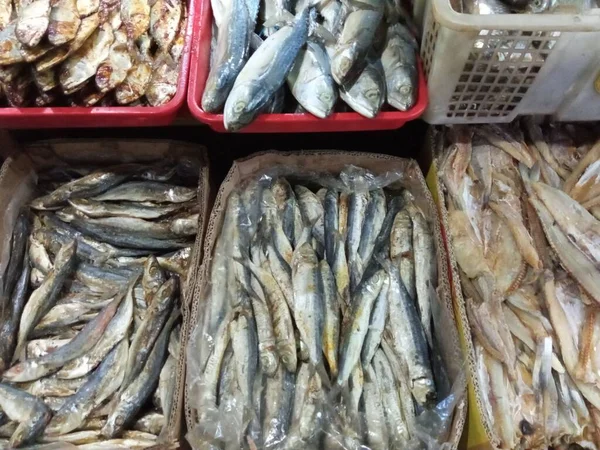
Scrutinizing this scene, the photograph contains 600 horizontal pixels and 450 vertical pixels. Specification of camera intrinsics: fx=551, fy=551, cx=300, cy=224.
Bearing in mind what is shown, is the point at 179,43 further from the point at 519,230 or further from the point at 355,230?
the point at 519,230

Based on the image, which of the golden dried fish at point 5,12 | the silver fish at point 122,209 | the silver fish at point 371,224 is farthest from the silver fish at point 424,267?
the golden dried fish at point 5,12

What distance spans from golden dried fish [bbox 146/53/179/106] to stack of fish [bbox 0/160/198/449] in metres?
0.42

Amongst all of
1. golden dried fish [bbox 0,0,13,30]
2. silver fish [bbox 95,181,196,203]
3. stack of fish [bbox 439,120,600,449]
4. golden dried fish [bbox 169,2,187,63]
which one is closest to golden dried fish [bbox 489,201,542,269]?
stack of fish [bbox 439,120,600,449]

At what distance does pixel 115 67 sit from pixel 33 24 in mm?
281

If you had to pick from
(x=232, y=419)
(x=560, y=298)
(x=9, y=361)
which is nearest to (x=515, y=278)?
(x=560, y=298)

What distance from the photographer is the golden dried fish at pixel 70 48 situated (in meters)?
1.87

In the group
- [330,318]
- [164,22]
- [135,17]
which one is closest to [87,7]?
[135,17]

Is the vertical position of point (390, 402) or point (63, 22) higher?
point (63, 22)

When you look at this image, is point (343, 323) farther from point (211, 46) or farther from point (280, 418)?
point (211, 46)

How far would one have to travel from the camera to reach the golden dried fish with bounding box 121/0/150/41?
2.06 meters

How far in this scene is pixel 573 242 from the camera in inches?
75.5

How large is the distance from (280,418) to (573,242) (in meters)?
1.17

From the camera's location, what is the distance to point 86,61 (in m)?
1.94

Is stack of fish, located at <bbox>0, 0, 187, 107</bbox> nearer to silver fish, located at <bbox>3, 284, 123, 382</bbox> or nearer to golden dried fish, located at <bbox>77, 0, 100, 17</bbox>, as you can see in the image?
golden dried fish, located at <bbox>77, 0, 100, 17</bbox>
